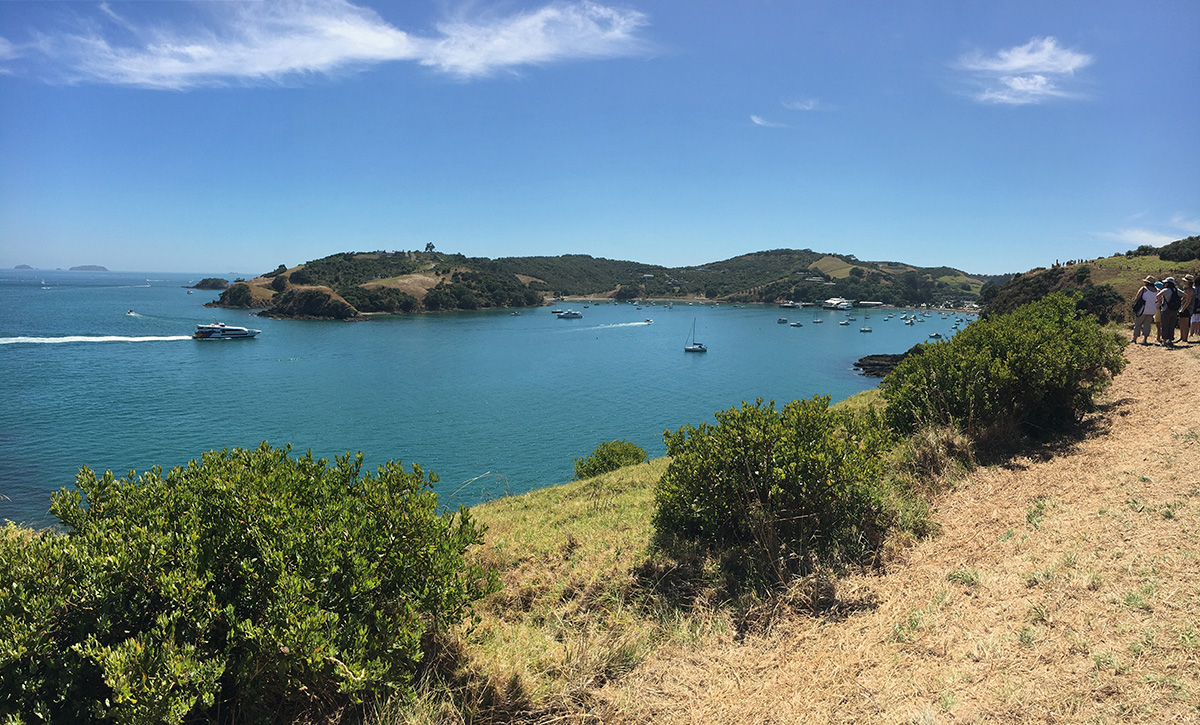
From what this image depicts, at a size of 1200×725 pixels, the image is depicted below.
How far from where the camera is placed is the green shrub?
2119 cm

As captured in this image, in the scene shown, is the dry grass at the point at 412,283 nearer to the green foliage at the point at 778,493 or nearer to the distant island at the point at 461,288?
the distant island at the point at 461,288

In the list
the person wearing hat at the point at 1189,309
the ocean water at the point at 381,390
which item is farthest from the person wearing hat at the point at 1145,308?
the ocean water at the point at 381,390

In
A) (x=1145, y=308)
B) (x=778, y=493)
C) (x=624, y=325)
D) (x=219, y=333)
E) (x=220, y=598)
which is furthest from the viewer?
(x=624, y=325)

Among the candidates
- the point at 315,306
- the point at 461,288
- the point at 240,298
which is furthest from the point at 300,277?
the point at 461,288

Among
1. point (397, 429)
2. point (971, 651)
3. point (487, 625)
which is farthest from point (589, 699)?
point (397, 429)

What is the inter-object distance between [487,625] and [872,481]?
4865 millimetres

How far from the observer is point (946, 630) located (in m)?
4.73

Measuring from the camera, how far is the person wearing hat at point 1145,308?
545 inches

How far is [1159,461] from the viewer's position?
7211 mm

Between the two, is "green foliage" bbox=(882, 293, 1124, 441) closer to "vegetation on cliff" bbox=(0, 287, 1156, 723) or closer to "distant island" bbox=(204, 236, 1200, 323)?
"vegetation on cliff" bbox=(0, 287, 1156, 723)

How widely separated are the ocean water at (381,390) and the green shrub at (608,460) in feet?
11.2

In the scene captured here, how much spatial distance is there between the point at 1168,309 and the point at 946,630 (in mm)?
14664

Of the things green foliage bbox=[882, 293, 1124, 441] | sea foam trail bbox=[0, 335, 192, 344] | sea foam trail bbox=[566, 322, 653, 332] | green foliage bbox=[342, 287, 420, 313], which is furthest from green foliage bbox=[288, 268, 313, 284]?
green foliage bbox=[882, 293, 1124, 441]

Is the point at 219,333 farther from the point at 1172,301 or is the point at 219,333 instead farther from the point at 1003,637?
the point at 1172,301
